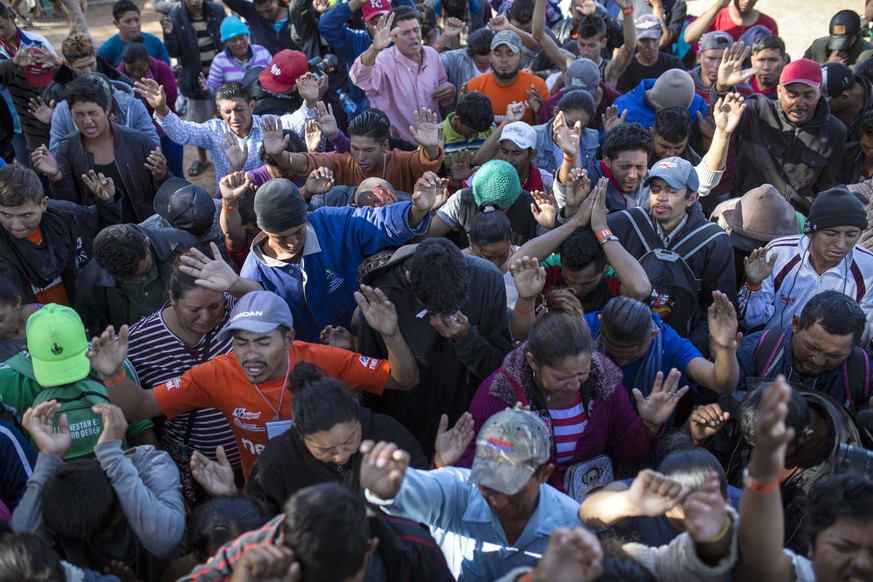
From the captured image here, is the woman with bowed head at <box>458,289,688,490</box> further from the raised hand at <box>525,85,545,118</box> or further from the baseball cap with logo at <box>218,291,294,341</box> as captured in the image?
the raised hand at <box>525,85,545,118</box>

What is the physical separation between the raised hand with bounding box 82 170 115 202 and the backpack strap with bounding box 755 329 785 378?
3995 mm

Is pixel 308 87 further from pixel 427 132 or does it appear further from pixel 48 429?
pixel 48 429

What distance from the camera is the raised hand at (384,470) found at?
2344 mm

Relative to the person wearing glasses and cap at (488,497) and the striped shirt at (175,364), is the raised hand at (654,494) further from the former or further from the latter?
the striped shirt at (175,364)

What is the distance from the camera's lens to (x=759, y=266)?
13.0ft

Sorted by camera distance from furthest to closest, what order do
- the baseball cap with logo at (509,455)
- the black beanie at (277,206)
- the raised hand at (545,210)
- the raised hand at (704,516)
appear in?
the raised hand at (545,210)
the black beanie at (277,206)
the baseball cap with logo at (509,455)
the raised hand at (704,516)

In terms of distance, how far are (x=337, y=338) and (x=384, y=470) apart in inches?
64.5

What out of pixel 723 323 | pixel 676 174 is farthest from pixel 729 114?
pixel 723 323

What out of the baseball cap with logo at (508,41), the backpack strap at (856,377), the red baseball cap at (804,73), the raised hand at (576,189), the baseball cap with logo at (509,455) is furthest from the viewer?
the baseball cap with logo at (508,41)

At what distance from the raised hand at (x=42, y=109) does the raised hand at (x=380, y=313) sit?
404cm

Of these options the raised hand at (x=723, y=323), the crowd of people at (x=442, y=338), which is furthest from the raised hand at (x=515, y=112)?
the raised hand at (x=723, y=323)

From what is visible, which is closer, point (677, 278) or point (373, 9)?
point (677, 278)

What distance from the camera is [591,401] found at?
3.01 meters

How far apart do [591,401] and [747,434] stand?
2.05 ft
